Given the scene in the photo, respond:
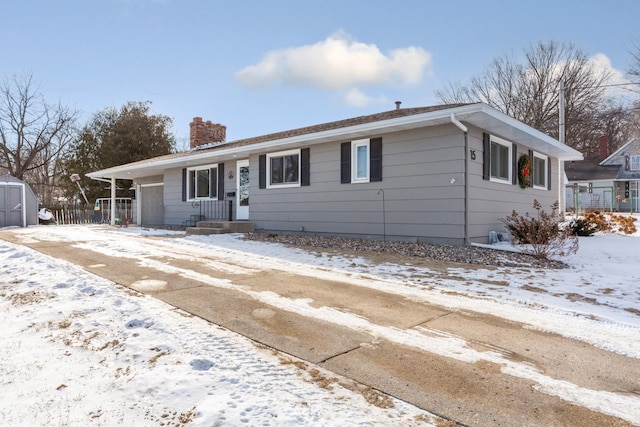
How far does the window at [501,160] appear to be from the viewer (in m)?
8.45

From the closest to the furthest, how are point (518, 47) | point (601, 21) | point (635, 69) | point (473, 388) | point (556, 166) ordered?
point (473, 388) → point (556, 166) → point (601, 21) → point (635, 69) → point (518, 47)

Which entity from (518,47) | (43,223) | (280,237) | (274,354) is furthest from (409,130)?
(518,47)

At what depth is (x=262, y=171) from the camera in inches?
422

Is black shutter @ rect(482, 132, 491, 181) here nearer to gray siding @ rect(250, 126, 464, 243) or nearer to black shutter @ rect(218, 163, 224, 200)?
gray siding @ rect(250, 126, 464, 243)

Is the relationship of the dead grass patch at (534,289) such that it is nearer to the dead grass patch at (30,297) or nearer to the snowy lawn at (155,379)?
the snowy lawn at (155,379)

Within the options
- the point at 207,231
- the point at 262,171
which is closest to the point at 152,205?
the point at 207,231

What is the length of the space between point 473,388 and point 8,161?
3122 cm

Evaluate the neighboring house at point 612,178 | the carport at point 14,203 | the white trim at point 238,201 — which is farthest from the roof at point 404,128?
the neighboring house at point 612,178

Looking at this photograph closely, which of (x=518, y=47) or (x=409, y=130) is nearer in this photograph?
(x=409, y=130)

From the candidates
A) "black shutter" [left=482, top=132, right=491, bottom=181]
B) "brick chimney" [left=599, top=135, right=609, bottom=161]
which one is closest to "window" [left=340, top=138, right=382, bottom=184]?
"black shutter" [left=482, top=132, right=491, bottom=181]

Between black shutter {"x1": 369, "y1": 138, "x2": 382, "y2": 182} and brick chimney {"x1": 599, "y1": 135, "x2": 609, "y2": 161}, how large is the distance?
28275 mm

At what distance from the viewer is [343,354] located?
2441 mm

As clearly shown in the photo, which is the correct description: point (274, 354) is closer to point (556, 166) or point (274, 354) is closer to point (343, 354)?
point (343, 354)

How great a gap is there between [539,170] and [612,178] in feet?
69.3
